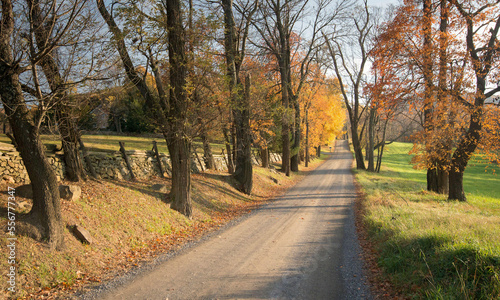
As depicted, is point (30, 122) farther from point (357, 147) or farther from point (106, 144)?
point (357, 147)

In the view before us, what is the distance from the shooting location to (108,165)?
10.6 meters

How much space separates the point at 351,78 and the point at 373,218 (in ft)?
70.7

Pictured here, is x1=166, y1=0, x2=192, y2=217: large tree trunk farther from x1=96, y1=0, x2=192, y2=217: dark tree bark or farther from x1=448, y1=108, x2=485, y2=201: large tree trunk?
x1=448, y1=108, x2=485, y2=201: large tree trunk

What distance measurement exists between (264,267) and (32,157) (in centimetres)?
511

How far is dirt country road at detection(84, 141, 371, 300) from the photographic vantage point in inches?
191

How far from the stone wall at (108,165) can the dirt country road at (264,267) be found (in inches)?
187

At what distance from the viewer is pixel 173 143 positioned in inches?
393

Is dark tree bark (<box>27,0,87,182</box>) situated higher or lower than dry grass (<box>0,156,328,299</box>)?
higher

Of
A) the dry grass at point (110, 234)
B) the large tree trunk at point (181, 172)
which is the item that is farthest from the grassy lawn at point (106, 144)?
the dry grass at point (110, 234)

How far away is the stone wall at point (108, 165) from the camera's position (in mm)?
7668

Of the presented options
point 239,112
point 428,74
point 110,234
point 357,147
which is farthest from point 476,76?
point 357,147

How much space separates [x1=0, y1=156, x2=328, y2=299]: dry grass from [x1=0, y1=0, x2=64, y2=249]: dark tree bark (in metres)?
0.30

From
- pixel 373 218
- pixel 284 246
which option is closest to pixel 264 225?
pixel 284 246

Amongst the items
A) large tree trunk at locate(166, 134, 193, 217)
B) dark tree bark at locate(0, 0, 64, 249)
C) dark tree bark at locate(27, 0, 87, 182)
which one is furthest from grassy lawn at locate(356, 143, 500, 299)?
dark tree bark at locate(27, 0, 87, 182)
